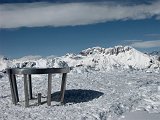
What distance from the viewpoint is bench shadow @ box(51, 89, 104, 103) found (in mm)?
21078

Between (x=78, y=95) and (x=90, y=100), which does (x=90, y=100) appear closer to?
(x=90, y=100)

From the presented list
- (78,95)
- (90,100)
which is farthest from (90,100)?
(78,95)

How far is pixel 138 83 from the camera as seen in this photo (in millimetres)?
26547

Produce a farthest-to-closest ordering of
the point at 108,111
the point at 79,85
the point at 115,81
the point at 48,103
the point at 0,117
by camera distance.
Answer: the point at 115,81, the point at 79,85, the point at 48,103, the point at 108,111, the point at 0,117

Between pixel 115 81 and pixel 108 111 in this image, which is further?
pixel 115 81

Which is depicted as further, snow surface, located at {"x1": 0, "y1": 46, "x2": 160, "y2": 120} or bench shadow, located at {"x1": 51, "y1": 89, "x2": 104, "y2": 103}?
bench shadow, located at {"x1": 51, "y1": 89, "x2": 104, "y2": 103}

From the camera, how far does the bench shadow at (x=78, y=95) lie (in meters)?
21.1

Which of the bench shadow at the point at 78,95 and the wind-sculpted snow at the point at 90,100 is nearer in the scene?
the wind-sculpted snow at the point at 90,100

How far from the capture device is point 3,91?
2342 centimetres

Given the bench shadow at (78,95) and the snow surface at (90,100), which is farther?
the bench shadow at (78,95)

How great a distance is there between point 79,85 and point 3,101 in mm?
5819

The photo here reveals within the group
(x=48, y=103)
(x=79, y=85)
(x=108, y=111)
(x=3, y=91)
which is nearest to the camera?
(x=108, y=111)

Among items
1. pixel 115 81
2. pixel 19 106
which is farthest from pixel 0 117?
pixel 115 81

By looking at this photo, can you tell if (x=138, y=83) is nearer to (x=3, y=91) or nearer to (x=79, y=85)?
(x=79, y=85)
